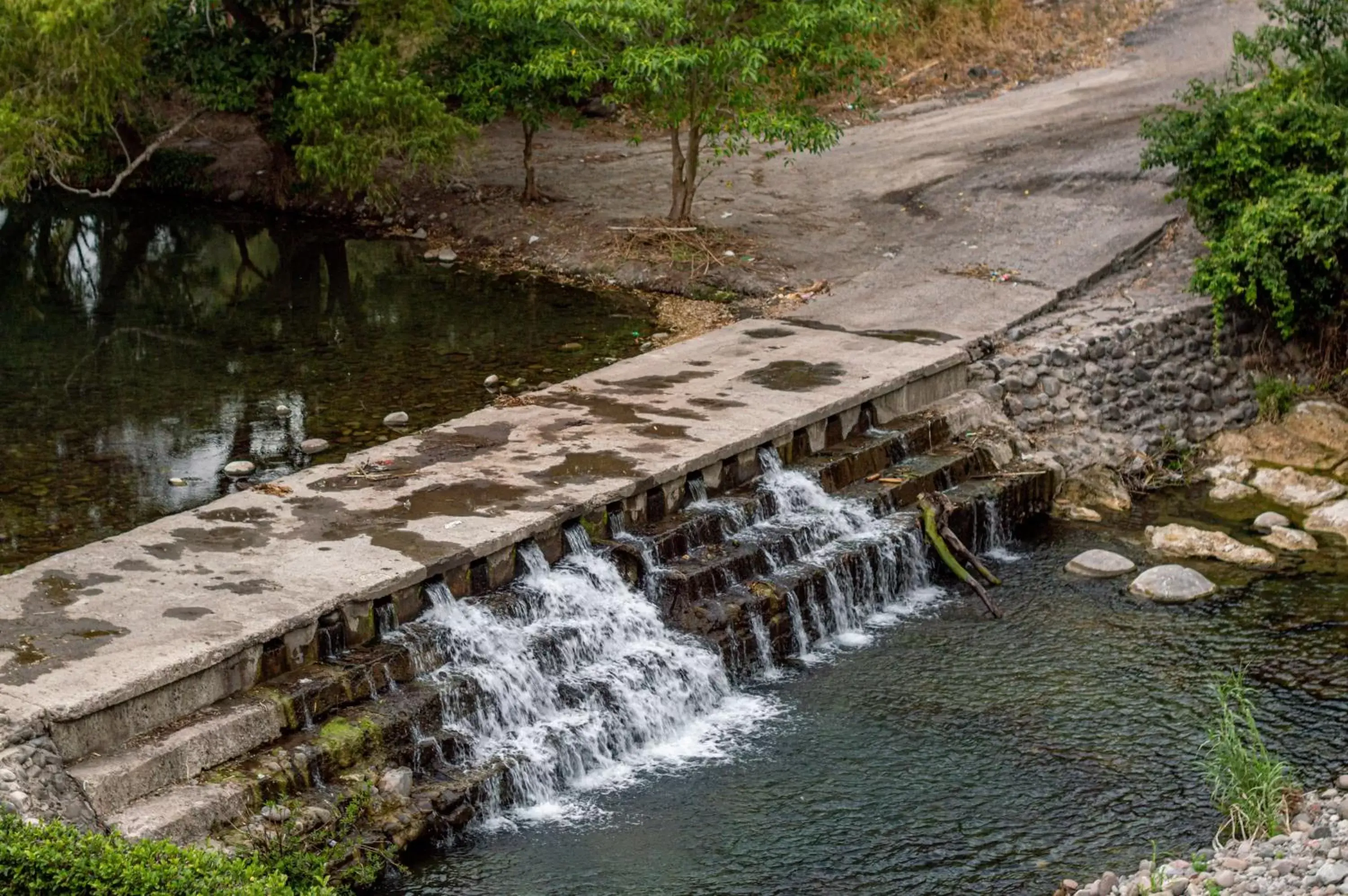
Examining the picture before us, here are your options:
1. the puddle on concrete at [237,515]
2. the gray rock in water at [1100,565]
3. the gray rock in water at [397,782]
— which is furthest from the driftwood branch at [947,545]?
the puddle on concrete at [237,515]

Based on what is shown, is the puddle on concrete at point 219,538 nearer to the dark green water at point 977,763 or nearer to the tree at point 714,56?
the dark green water at point 977,763

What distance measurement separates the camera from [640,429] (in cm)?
1212

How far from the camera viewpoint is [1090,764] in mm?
9312

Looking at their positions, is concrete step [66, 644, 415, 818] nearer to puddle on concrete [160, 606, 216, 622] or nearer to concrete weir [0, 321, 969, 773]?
concrete weir [0, 321, 969, 773]

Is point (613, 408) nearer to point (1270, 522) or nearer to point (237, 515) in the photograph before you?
point (237, 515)

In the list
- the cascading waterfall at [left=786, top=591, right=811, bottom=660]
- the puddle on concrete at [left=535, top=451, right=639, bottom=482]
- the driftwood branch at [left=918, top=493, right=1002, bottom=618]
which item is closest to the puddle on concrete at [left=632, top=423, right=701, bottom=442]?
the puddle on concrete at [left=535, top=451, right=639, bottom=482]

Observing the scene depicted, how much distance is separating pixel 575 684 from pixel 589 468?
1.94 meters

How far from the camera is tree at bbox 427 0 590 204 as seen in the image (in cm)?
1788

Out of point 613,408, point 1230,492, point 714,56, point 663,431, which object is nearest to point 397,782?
point 663,431

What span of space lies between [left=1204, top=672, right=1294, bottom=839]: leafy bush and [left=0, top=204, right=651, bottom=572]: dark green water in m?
6.92

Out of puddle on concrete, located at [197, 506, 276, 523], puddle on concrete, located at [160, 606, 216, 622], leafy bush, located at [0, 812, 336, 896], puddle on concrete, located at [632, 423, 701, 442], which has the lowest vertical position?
leafy bush, located at [0, 812, 336, 896]

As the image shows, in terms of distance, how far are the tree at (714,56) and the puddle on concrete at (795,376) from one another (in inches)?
122

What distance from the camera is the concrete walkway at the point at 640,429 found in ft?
28.1

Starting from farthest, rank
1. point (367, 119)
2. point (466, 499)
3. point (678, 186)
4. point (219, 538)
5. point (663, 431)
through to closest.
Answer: point (367, 119) < point (678, 186) < point (663, 431) < point (466, 499) < point (219, 538)
